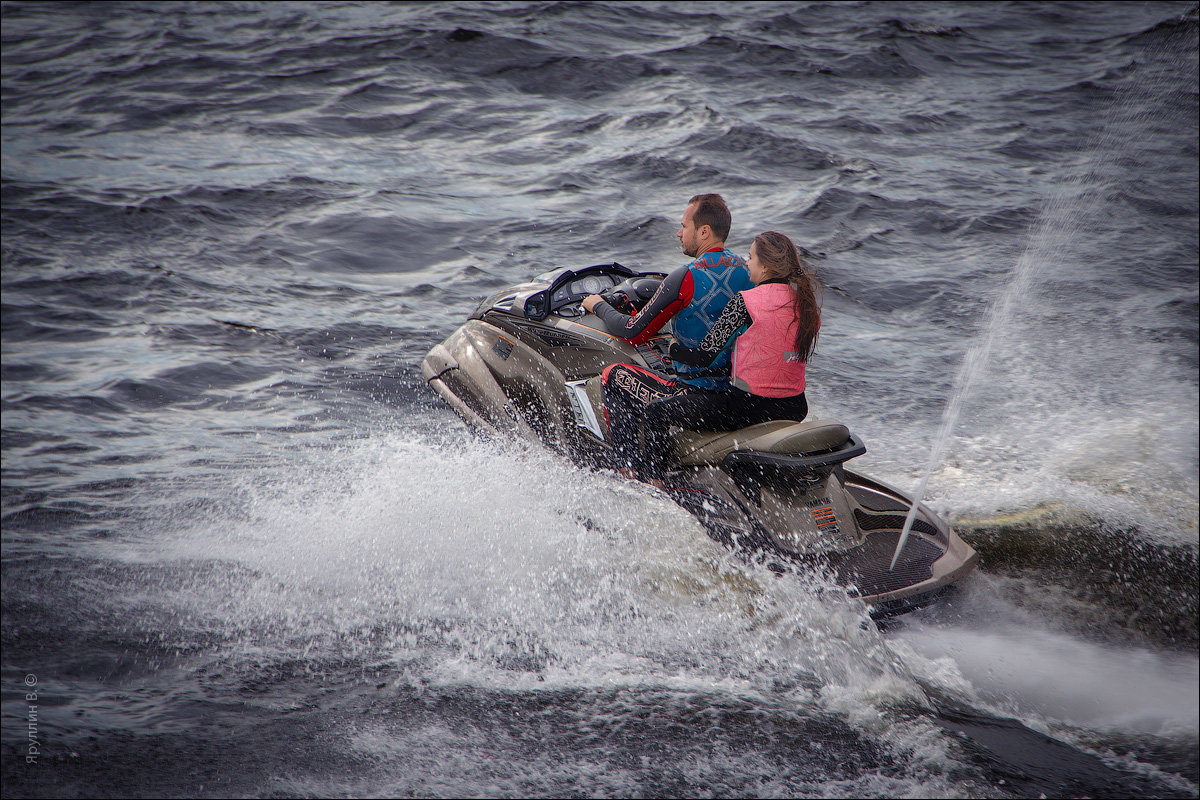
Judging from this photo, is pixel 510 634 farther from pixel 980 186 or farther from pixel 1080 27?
pixel 1080 27

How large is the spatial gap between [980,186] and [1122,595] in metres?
8.69

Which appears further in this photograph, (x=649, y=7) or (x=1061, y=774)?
(x=649, y=7)

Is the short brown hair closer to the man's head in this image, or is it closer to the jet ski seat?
A: the man's head

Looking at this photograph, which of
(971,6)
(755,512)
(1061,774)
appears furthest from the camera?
(971,6)

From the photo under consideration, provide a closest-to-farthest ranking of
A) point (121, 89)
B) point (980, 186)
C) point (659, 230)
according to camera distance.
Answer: point (659, 230), point (980, 186), point (121, 89)

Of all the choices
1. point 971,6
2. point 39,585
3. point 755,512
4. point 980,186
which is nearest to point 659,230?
point 980,186

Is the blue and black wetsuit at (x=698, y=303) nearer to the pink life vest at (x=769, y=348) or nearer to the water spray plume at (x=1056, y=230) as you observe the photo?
the pink life vest at (x=769, y=348)

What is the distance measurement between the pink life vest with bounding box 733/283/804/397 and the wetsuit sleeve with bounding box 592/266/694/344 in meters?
0.36

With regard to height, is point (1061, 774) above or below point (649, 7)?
below

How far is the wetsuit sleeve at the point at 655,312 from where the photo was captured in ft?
14.3

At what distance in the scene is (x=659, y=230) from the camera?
10070 millimetres

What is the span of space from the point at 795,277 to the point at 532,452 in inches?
69.8

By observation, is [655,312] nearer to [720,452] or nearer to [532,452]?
[720,452]

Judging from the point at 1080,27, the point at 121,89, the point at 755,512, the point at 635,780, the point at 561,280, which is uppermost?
the point at 1080,27
